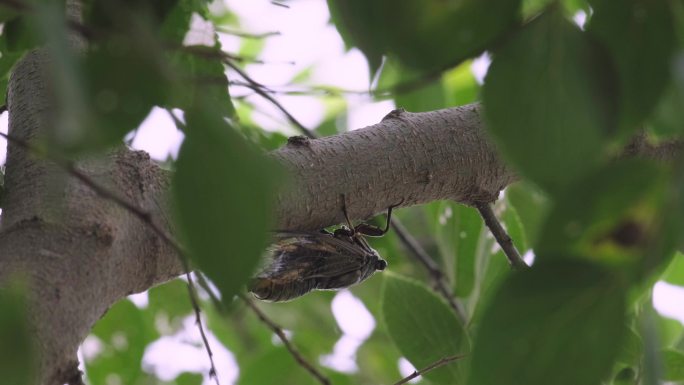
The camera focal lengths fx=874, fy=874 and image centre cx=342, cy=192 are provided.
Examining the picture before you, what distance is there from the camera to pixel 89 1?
0.52 meters

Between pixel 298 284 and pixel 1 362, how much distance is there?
0.72 meters

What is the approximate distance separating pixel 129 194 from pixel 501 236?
1.80ft

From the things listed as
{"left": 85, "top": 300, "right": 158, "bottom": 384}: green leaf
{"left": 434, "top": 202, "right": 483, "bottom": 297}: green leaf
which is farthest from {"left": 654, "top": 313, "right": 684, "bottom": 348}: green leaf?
{"left": 85, "top": 300, "right": 158, "bottom": 384}: green leaf

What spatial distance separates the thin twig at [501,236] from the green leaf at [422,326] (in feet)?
0.42

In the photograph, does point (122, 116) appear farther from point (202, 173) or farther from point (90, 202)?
point (90, 202)

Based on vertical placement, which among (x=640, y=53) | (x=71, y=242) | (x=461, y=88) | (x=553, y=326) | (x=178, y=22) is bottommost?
(x=553, y=326)

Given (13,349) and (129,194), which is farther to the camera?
(129,194)

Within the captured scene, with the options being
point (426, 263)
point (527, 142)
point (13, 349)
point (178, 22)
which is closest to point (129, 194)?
point (178, 22)

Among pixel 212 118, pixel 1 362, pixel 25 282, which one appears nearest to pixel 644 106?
pixel 212 118

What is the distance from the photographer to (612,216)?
430mm

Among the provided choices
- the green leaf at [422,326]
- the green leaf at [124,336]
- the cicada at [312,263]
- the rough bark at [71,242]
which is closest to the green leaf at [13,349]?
the rough bark at [71,242]

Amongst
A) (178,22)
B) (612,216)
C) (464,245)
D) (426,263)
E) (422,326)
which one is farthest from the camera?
(426,263)

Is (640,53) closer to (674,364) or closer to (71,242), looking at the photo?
(71,242)

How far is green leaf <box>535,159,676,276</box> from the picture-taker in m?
0.42
